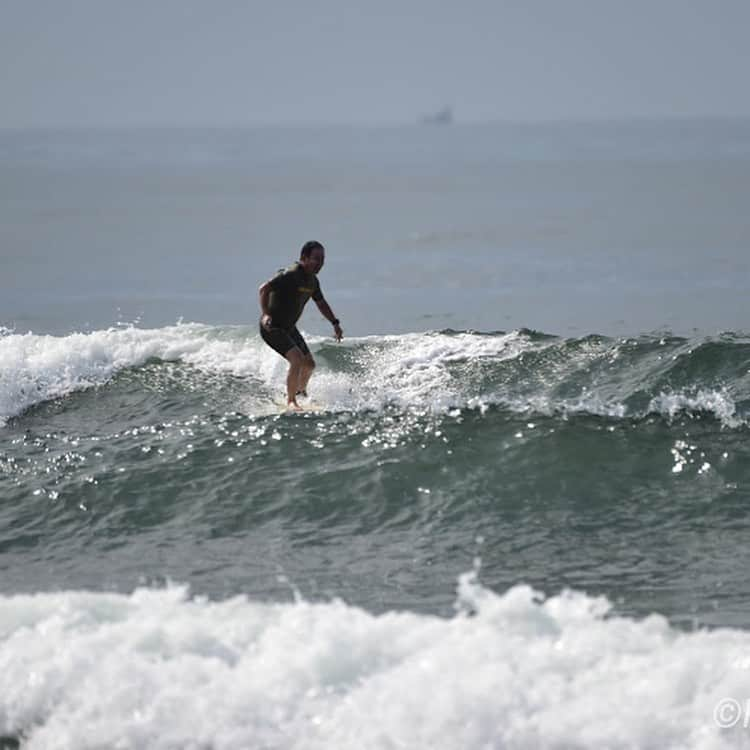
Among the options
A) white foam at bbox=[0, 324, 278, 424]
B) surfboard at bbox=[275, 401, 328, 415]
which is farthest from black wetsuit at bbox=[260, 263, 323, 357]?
white foam at bbox=[0, 324, 278, 424]

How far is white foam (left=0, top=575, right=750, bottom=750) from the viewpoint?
21.9 ft

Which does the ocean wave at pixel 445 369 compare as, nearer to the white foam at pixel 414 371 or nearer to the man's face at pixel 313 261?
the white foam at pixel 414 371

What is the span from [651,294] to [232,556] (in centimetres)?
1844

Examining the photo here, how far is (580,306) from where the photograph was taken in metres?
24.6

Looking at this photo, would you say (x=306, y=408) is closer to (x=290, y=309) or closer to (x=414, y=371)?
(x=290, y=309)

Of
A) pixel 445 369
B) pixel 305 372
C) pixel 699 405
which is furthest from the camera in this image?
pixel 445 369

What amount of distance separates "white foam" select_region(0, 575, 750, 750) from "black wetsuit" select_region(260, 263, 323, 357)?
5.16 metres

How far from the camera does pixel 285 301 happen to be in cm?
1294

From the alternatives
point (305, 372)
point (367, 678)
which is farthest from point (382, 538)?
point (305, 372)

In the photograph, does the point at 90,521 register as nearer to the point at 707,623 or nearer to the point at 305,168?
the point at 707,623

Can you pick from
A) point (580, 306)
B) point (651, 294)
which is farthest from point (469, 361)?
point (651, 294)

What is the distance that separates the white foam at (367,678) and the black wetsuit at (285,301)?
5.16m

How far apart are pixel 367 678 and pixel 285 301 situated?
6.30 m

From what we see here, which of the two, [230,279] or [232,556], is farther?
[230,279]
